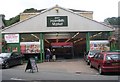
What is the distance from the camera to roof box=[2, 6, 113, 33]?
39.5 metres

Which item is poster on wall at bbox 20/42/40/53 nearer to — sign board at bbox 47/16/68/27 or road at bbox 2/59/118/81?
sign board at bbox 47/16/68/27

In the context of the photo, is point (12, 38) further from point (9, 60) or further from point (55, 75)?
point (55, 75)

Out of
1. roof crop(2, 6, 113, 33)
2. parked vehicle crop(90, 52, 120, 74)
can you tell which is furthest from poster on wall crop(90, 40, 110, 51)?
parked vehicle crop(90, 52, 120, 74)

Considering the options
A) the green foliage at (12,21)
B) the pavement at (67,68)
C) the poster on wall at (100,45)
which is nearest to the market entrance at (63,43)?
the poster on wall at (100,45)

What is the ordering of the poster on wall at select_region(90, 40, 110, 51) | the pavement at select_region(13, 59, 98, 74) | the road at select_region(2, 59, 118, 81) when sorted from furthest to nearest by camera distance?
1. the poster on wall at select_region(90, 40, 110, 51)
2. the pavement at select_region(13, 59, 98, 74)
3. the road at select_region(2, 59, 118, 81)

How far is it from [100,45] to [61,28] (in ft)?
16.7

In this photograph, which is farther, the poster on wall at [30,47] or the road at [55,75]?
the poster on wall at [30,47]

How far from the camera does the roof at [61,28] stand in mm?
39469

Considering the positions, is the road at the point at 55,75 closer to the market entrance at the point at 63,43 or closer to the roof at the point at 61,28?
the roof at the point at 61,28

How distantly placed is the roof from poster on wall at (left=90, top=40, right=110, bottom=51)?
4.78ft

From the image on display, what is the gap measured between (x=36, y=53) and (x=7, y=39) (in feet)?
12.8

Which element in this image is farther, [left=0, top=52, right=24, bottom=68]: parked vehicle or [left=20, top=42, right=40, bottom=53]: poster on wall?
[left=20, top=42, right=40, bottom=53]: poster on wall

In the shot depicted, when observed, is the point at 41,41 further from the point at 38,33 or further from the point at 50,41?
the point at 50,41

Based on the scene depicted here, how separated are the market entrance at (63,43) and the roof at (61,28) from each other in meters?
2.66
